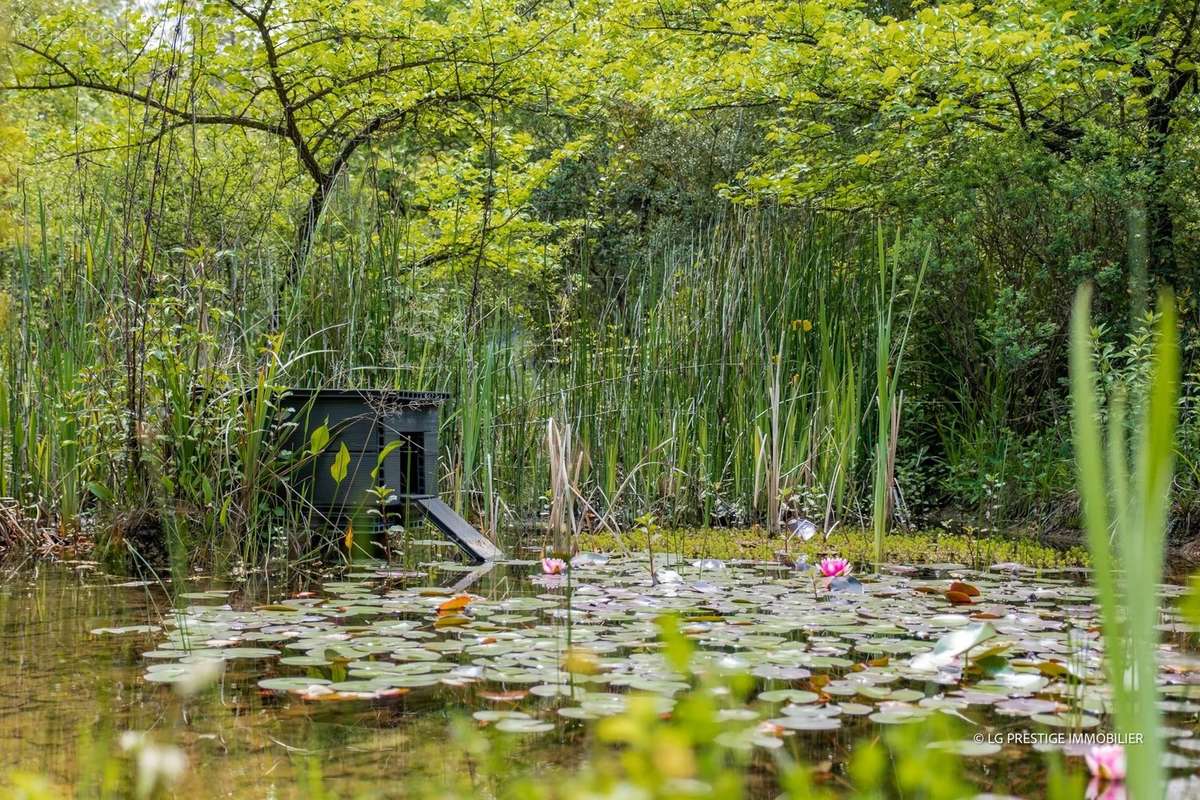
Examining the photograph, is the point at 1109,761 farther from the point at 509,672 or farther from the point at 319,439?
the point at 319,439

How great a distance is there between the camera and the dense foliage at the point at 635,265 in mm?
3686

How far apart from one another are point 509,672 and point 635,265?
392 cm

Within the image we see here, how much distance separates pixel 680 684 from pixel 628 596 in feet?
2.97

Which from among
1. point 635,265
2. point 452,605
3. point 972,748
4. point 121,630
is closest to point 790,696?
point 972,748

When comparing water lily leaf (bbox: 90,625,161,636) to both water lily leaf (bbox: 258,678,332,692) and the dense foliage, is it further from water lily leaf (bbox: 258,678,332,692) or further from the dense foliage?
the dense foliage

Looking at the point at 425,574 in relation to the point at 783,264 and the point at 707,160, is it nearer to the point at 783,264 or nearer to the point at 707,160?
the point at 783,264

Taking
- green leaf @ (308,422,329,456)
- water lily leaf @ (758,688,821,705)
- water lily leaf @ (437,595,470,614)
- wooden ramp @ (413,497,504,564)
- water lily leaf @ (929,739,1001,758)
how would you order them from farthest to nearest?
1. wooden ramp @ (413,497,504,564)
2. green leaf @ (308,422,329,456)
3. water lily leaf @ (437,595,470,614)
4. water lily leaf @ (758,688,821,705)
5. water lily leaf @ (929,739,1001,758)

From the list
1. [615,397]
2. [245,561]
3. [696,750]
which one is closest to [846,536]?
[615,397]

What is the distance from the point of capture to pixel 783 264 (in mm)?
5156

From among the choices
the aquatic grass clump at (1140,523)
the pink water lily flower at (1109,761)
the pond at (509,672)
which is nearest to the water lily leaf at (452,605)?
the pond at (509,672)

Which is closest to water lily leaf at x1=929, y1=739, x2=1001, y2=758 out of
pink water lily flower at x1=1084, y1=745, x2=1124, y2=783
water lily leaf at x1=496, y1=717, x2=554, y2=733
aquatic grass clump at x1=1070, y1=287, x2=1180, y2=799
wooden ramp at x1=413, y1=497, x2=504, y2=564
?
pink water lily flower at x1=1084, y1=745, x2=1124, y2=783

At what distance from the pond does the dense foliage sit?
0.66m

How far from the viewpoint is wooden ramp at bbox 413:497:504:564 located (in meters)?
3.58

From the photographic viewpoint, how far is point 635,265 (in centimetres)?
566
